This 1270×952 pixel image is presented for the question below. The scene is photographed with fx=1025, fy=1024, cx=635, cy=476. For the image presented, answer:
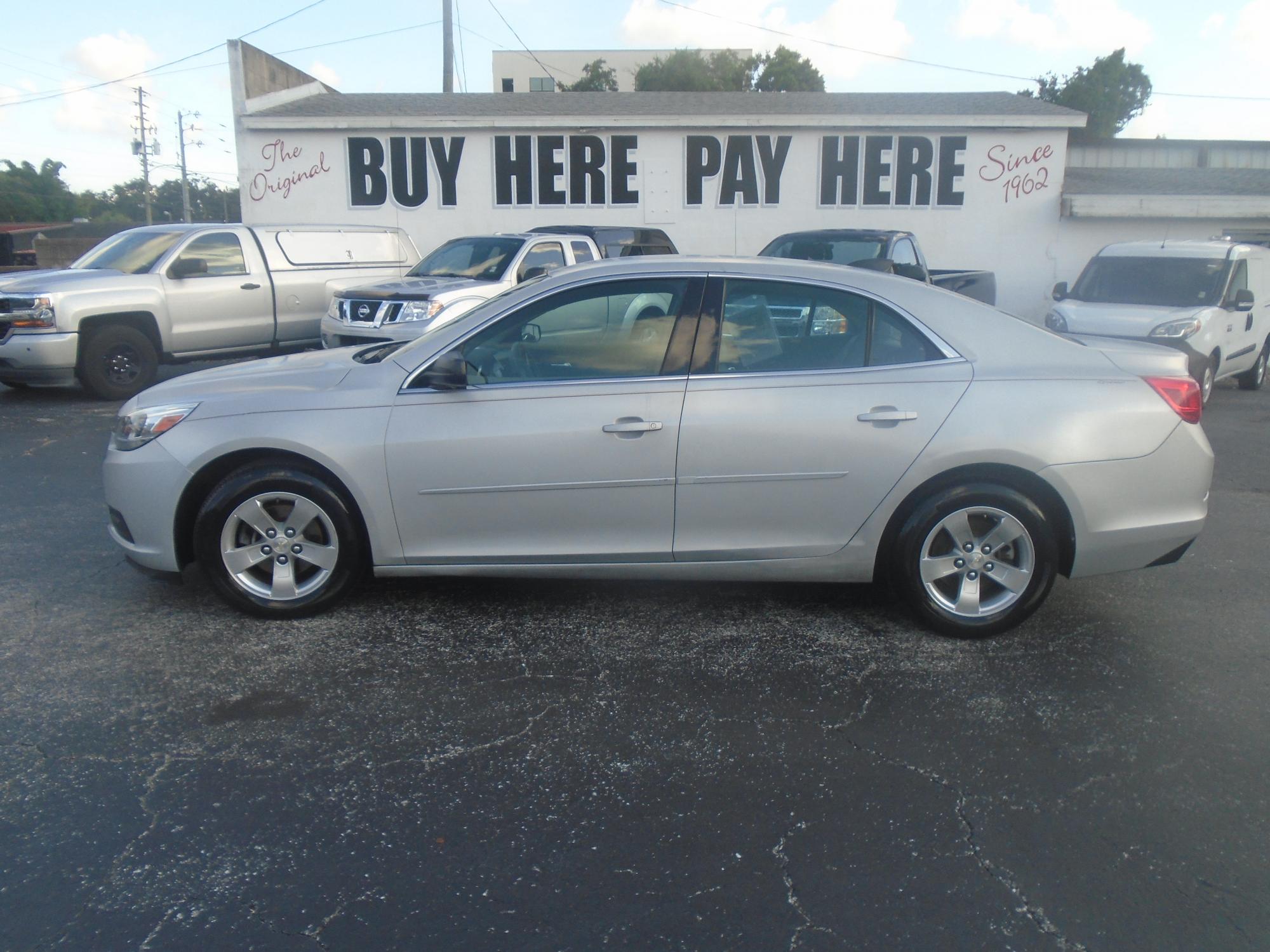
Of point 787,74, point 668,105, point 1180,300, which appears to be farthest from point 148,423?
point 787,74

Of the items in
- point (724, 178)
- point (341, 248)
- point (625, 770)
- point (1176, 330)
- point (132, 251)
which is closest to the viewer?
point (625, 770)

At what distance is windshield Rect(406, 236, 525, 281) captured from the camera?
11.6 meters

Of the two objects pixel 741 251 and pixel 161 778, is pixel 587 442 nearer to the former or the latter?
pixel 161 778

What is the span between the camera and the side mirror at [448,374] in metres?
4.40

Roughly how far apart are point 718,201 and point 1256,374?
9.75m

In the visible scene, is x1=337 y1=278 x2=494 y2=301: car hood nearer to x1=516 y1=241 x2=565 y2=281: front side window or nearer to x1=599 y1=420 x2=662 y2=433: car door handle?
x1=516 y1=241 x2=565 y2=281: front side window

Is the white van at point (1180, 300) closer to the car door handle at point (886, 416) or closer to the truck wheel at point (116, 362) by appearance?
the car door handle at point (886, 416)

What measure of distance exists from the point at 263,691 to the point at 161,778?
663mm

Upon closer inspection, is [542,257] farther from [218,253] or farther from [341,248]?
[218,253]

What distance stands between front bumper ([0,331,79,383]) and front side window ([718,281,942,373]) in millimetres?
8676

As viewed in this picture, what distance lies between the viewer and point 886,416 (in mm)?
4375

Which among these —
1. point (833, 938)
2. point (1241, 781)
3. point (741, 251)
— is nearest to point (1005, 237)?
point (741, 251)

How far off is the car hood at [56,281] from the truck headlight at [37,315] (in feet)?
0.38

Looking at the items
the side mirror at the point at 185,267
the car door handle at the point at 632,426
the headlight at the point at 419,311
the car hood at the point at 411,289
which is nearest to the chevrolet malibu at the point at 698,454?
the car door handle at the point at 632,426
